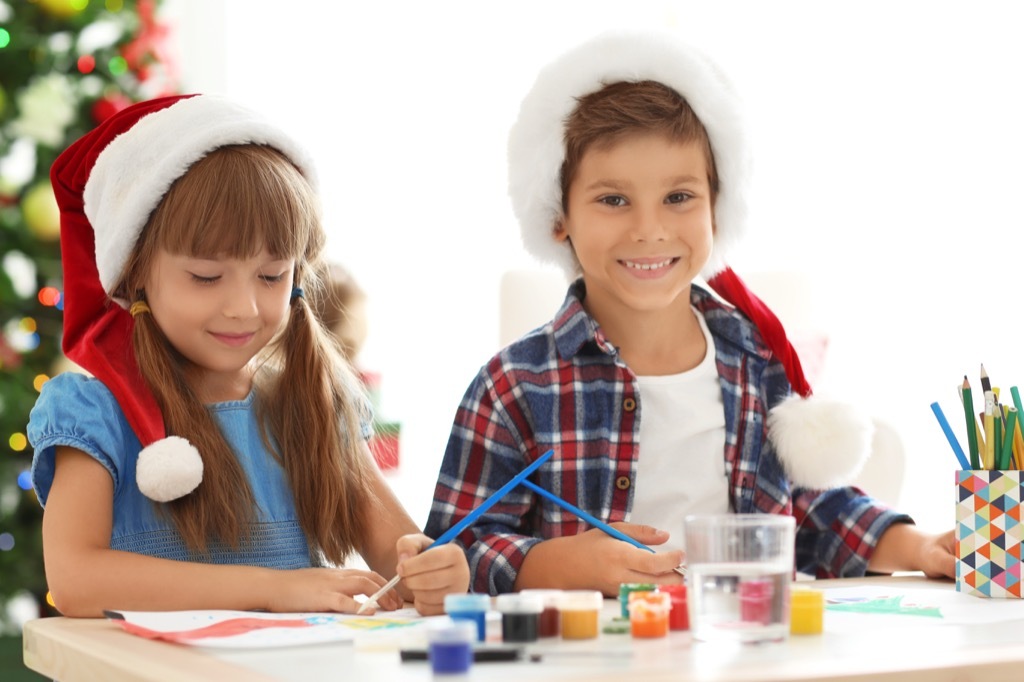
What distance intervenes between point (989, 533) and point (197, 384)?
875 millimetres

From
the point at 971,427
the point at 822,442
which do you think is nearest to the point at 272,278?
the point at 822,442

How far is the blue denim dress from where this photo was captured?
121 centimetres

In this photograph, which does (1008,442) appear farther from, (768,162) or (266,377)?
(768,162)

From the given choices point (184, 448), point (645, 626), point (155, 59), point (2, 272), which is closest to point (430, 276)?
point (155, 59)

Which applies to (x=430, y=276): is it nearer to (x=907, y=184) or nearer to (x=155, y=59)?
(x=155, y=59)

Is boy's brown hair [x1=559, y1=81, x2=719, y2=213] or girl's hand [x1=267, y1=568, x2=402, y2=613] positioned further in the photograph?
boy's brown hair [x1=559, y1=81, x2=719, y2=213]

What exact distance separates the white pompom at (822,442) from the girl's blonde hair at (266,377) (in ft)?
1.66

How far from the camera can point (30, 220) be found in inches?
107

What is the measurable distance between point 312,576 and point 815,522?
687 mm

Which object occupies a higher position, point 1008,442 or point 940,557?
point 1008,442

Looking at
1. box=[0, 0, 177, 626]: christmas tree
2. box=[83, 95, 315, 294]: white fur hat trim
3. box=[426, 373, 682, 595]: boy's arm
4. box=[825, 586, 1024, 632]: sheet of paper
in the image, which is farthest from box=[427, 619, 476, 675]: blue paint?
box=[0, 0, 177, 626]: christmas tree

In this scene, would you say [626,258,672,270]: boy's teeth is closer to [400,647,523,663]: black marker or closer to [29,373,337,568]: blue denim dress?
[29,373,337,568]: blue denim dress

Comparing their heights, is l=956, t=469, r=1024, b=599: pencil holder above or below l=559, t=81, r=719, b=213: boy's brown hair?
below

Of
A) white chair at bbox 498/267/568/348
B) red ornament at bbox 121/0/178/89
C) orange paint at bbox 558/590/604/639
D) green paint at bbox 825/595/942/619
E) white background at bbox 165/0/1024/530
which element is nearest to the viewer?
orange paint at bbox 558/590/604/639
